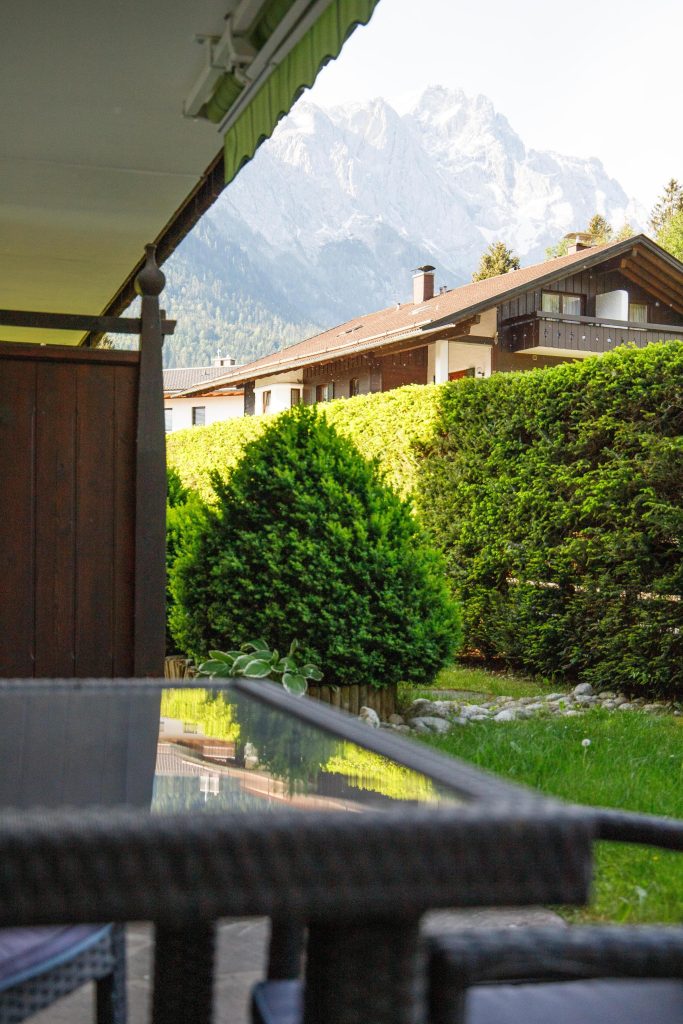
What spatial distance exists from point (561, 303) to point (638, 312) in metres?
2.40

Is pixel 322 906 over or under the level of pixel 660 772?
over

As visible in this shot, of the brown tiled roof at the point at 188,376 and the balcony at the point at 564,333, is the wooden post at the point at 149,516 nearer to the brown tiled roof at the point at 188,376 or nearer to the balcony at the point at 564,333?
the balcony at the point at 564,333

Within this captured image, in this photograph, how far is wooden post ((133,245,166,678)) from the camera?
4164mm

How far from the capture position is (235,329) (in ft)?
397

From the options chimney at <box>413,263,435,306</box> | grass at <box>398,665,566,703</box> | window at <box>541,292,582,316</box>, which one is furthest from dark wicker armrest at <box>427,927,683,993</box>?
chimney at <box>413,263,435,306</box>

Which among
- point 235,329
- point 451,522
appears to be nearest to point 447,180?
point 235,329

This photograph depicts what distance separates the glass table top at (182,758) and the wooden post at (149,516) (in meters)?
2.49

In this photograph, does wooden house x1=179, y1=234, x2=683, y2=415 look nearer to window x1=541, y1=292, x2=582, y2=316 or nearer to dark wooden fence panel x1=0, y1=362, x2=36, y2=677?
window x1=541, y1=292, x2=582, y2=316

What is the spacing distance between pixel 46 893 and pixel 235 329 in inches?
4839

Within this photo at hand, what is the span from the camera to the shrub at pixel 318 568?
218 inches

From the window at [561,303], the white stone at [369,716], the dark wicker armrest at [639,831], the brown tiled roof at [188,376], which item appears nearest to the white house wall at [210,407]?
the window at [561,303]

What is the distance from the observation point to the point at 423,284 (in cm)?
3156

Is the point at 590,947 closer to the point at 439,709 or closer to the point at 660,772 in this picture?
the point at 660,772

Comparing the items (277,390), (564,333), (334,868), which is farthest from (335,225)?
(334,868)
